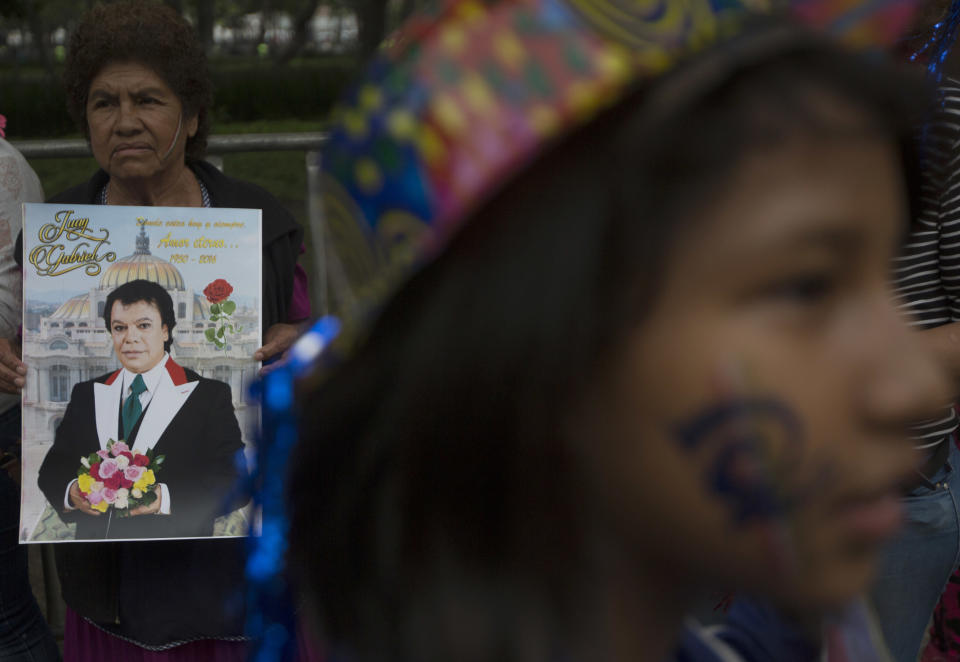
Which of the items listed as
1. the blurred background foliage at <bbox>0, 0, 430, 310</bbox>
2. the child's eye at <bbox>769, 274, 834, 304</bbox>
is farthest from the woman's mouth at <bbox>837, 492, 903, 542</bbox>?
the blurred background foliage at <bbox>0, 0, 430, 310</bbox>

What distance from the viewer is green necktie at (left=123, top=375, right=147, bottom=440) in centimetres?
249

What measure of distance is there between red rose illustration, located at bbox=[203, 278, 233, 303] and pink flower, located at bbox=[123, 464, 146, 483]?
0.46 metres

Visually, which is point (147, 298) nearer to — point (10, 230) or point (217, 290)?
point (217, 290)

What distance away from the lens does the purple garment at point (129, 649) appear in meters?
2.68

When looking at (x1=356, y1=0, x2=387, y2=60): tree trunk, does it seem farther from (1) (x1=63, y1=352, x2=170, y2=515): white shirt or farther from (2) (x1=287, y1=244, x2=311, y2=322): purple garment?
(1) (x1=63, y1=352, x2=170, y2=515): white shirt

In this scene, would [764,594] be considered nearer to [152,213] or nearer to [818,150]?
[818,150]

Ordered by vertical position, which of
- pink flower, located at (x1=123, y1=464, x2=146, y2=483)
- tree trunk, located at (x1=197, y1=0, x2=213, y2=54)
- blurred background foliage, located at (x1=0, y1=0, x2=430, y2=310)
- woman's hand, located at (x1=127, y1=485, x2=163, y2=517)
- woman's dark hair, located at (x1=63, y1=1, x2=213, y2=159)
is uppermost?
tree trunk, located at (x1=197, y1=0, x2=213, y2=54)

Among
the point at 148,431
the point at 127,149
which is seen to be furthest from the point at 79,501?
the point at 127,149

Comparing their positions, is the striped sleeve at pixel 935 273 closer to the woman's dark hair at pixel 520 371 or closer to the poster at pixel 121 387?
the woman's dark hair at pixel 520 371

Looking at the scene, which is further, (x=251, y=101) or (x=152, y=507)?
(x=251, y=101)

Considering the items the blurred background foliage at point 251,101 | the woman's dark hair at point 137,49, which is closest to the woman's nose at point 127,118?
the woman's dark hair at point 137,49

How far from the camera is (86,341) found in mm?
2510

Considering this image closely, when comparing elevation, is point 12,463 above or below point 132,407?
below

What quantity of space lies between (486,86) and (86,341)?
2062 mm
